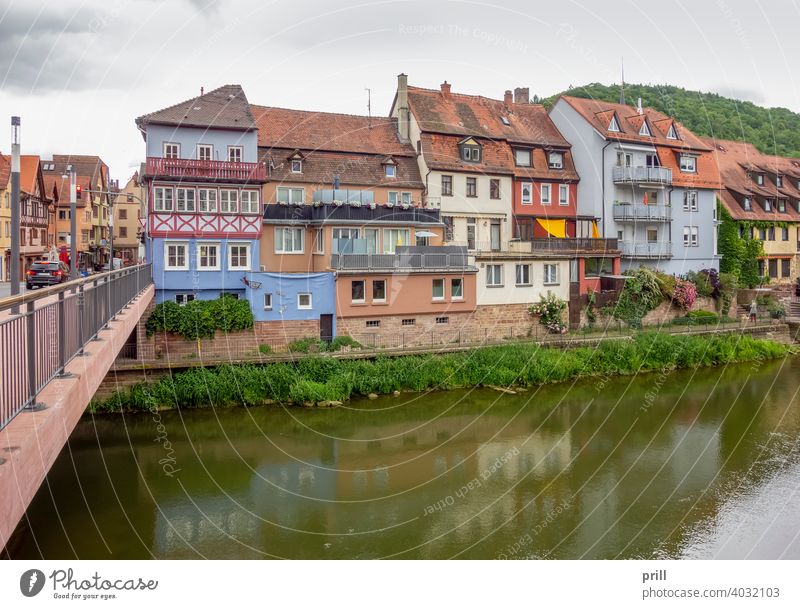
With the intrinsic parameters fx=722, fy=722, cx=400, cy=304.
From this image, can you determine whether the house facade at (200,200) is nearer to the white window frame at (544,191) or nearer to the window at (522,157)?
the window at (522,157)

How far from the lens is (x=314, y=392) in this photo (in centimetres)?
2780

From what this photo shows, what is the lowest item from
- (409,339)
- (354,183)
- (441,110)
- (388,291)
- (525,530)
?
(525,530)

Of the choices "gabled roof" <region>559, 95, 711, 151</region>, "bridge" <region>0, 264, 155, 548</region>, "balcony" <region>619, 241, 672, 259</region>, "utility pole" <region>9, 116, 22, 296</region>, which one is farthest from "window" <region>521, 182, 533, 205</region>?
"utility pole" <region>9, 116, 22, 296</region>

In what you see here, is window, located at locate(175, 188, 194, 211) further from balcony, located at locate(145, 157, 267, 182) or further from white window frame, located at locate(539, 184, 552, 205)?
white window frame, located at locate(539, 184, 552, 205)

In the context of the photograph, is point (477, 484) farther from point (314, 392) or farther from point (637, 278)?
point (637, 278)

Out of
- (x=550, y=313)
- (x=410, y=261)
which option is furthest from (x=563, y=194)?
(x=410, y=261)

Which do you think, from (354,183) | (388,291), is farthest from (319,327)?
(354,183)

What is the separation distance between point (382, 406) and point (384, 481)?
7.96 m

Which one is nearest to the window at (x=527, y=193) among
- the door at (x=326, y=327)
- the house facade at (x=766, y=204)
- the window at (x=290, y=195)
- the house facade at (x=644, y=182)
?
the house facade at (x=644, y=182)

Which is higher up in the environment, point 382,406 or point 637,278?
point 637,278

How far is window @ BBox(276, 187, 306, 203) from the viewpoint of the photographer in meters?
34.8

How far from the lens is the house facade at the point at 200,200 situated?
3000 centimetres

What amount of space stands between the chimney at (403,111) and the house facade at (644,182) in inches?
417

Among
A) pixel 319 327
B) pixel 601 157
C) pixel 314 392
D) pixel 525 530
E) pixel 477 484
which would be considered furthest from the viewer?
pixel 601 157
